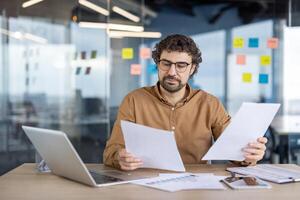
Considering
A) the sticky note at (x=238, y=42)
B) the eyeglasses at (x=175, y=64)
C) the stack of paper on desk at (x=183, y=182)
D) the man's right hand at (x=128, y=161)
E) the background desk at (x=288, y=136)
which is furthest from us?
the sticky note at (x=238, y=42)

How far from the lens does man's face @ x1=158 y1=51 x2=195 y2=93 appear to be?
206 centimetres

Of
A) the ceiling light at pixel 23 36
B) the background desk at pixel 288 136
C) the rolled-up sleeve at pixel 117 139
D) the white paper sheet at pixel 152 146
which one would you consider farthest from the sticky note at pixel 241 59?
the white paper sheet at pixel 152 146

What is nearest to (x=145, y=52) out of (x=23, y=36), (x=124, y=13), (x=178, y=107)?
(x=124, y=13)

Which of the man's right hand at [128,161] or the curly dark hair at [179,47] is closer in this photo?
the man's right hand at [128,161]

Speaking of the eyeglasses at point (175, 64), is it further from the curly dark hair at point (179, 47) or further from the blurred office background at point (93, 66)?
the blurred office background at point (93, 66)

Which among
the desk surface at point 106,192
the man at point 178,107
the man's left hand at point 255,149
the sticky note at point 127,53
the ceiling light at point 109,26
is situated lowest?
the desk surface at point 106,192

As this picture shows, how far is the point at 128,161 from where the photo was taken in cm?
177

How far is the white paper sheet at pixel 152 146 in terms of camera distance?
1.63 metres

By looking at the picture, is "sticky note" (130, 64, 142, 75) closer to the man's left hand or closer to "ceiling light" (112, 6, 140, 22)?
"ceiling light" (112, 6, 140, 22)

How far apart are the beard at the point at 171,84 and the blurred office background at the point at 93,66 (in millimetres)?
3080

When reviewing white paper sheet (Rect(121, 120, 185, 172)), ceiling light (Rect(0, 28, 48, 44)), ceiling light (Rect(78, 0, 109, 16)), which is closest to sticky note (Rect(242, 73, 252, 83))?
ceiling light (Rect(78, 0, 109, 16))

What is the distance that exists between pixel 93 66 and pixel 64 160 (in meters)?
3.65

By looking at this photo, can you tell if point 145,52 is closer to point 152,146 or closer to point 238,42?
point 238,42

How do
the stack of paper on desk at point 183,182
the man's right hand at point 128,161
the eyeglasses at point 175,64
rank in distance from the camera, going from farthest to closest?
the eyeglasses at point 175,64
the man's right hand at point 128,161
the stack of paper on desk at point 183,182
